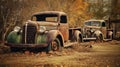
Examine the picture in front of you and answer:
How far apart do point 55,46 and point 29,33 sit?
787 millimetres

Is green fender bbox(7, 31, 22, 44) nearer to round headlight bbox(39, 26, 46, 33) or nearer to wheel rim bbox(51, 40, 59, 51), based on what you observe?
round headlight bbox(39, 26, 46, 33)

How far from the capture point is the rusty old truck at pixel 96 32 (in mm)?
11545

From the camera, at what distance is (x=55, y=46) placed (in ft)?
23.7

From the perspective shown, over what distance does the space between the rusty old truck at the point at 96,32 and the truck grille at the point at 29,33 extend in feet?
14.6

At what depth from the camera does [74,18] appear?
53.9 feet

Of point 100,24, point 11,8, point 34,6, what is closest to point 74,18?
point 100,24

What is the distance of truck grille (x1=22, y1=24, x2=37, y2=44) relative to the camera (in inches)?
274

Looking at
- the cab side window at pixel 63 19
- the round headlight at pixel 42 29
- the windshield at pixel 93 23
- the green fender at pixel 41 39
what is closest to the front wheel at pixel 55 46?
the green fender at pixel 41 39

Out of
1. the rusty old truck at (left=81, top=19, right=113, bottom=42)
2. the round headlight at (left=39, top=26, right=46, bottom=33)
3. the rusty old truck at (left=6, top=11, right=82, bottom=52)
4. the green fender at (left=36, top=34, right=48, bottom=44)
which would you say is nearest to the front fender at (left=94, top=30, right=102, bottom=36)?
the rusty old truck at (left=81, top=19, right=113, bottom=42)

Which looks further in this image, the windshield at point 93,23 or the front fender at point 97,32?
the windshield at point 93,23

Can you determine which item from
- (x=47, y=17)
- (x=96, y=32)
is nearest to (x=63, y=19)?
(x=47, y=17)

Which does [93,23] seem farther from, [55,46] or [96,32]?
[55,46]

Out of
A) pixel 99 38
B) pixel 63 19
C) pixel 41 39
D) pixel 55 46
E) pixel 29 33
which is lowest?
pixel 99 38

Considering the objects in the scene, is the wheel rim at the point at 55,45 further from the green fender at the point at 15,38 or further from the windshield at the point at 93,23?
the windshield at the point at 93,23
